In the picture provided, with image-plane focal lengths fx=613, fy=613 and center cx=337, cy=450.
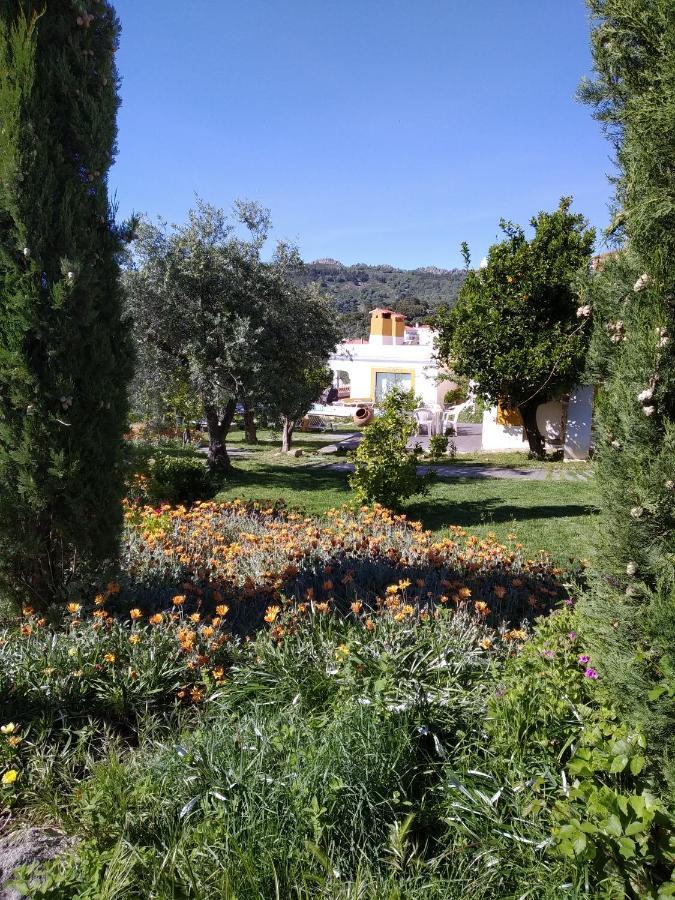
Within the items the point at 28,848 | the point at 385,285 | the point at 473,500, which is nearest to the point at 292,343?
the point at 473,500

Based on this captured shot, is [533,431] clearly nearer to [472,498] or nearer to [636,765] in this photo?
[472,498]

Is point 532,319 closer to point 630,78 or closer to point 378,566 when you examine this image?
point 378,566

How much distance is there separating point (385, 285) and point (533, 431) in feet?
282

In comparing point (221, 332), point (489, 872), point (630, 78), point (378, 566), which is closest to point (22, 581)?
point (378, 566)

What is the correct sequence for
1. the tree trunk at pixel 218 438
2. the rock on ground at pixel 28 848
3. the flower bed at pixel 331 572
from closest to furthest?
the rock on ground at pixel 28 848
the flower bed at pixel 331 572
the tree trunk at pixel 218 438

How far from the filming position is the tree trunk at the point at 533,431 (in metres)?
14.6

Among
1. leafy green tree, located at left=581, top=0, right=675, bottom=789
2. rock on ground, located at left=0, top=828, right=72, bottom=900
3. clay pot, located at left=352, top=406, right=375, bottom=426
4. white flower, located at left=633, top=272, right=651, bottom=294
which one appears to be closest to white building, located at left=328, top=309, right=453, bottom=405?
clay pot, located at left=352, top=406, right=375, bottom=426

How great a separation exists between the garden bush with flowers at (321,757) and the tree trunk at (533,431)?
11674 millimetres

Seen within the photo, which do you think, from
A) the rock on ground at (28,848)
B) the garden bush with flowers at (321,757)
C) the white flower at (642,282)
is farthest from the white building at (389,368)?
the rock on ground at (28,848)

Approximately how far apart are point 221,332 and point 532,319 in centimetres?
675

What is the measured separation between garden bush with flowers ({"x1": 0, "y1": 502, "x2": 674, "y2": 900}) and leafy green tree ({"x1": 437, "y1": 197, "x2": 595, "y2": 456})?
10352mm

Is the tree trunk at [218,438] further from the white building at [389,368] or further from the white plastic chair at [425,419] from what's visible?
the white building at [389,368]

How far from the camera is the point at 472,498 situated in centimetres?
977

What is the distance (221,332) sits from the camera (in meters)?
10.9
